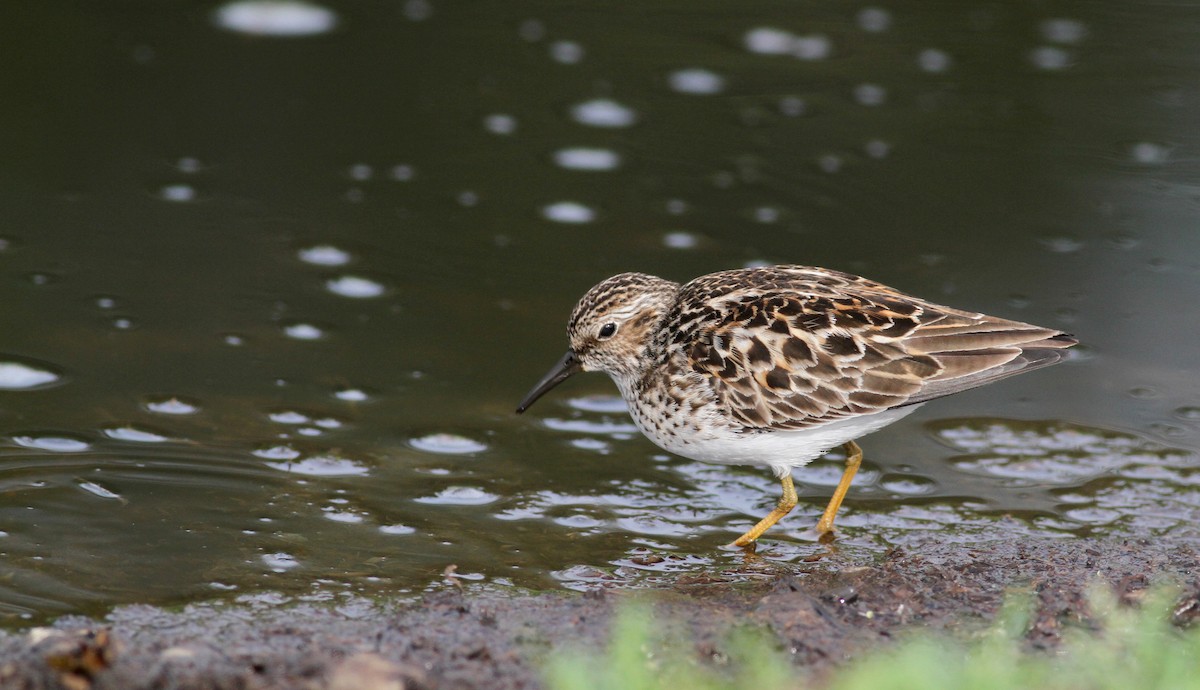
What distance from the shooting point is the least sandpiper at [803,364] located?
6.04 m

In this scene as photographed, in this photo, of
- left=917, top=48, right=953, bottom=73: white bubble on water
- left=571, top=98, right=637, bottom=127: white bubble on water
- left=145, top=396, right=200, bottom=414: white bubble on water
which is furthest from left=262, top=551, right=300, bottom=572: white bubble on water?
left=917, top=48, right=953, bottom=73: white bubble on water

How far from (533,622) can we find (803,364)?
199 cm

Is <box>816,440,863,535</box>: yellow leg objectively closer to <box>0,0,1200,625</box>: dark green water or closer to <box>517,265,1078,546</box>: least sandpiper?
<box>517,265,1078,546</box>: least sandpiper

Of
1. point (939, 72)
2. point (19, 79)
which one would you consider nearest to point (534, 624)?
point (19, 79)

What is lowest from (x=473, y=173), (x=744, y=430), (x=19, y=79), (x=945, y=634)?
(x=945, y=634)

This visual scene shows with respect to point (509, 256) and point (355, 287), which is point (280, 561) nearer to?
point (355, 287)

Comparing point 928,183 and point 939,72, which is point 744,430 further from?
point 939,72

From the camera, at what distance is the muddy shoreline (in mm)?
4055

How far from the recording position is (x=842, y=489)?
21.3 ft

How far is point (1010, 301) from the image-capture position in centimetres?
848

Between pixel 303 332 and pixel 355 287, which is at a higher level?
pixel 355 287

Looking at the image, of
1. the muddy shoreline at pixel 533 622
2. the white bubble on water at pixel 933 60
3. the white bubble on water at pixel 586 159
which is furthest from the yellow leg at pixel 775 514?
the white bubble on water at pixel 933 60

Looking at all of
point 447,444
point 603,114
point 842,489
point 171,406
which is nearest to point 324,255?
point 171,406

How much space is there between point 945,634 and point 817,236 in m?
4.58
